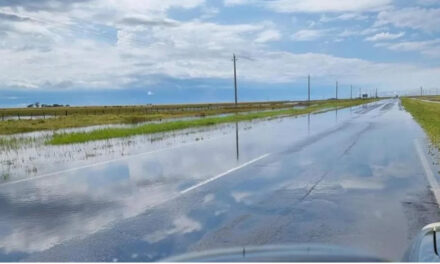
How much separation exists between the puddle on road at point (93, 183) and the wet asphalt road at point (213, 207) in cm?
3

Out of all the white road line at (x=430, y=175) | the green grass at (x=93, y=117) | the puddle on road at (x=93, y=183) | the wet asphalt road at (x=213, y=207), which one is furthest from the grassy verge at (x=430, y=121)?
the green grass at (x=93, y=117)

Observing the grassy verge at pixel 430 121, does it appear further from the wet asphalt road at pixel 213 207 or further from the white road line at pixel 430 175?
the wet asphalt road at pixel 213 207

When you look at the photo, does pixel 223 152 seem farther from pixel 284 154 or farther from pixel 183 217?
pixel 183 217

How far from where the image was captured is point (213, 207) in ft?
25.2

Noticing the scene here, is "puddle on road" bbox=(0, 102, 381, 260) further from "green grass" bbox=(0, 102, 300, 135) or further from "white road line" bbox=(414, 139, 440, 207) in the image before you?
"green grass" bbox=(0, 102, 300, 135)

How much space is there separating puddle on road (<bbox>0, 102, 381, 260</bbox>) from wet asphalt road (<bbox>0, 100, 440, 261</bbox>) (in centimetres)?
3

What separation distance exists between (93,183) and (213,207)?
4.01 metres

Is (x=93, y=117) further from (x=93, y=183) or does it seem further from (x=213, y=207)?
(x=213, y=207)

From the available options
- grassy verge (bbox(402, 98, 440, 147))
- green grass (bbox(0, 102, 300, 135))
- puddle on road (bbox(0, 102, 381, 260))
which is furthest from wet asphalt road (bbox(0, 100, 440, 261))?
green grass (bbox(0, 102, 300, 135))

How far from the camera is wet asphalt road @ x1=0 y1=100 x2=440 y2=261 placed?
5.80 m

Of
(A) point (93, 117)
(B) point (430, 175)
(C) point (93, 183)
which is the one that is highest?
(C) point (93, 183)

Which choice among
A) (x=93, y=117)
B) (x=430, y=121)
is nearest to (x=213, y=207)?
(x=430, y=121)

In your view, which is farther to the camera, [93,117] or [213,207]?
[93,117]

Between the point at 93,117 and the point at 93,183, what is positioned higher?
the point at 93,183
